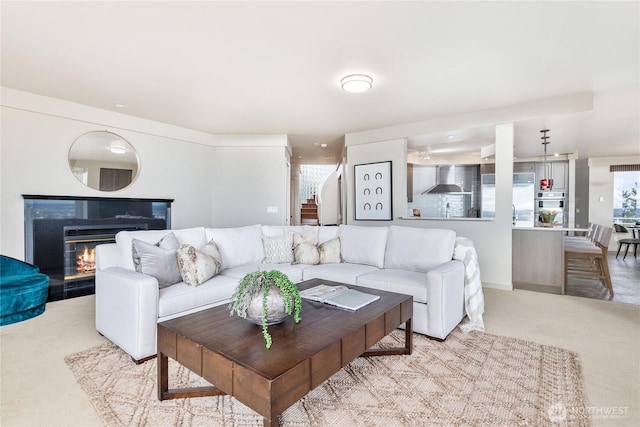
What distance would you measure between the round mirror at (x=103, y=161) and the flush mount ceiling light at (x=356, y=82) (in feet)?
10.8

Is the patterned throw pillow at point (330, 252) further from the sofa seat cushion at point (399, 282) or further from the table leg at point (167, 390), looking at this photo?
the table leg at point (167, 390)

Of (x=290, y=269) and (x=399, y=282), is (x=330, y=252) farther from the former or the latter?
(x=399, y=282)

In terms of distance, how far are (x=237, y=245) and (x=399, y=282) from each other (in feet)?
5.70

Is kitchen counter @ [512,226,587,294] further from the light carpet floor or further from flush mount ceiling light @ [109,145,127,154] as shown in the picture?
flush mount ceiling light @ [109,145,127,154]

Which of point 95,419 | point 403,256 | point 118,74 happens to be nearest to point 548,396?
point 403,256

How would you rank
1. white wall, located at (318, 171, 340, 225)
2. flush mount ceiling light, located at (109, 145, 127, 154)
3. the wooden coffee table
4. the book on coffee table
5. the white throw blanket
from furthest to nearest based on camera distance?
white wall, located at (318, 171, 340, 225) → flush mount ceiling light, located at (109, 145, 127, 154) → the white throw blanket → the book on coffee table → the wooden coffee table

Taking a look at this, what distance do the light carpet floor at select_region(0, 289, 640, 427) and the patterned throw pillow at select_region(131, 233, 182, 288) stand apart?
720 millimetres

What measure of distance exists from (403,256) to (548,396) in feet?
5.30

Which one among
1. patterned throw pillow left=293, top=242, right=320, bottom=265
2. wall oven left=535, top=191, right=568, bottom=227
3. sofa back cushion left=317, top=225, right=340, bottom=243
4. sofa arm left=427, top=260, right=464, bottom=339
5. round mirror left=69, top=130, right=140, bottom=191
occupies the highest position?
round mirror left=69, top=130, right=140, bottom=191

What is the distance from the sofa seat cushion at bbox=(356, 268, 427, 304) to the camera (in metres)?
2.54

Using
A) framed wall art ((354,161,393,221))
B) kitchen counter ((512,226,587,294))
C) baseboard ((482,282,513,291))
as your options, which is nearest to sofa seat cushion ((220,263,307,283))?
framed wall art ((354,161,393,221))

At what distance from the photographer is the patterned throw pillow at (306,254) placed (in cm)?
348

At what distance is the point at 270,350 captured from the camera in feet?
4.51

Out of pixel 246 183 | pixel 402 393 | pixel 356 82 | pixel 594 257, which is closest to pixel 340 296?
pixel 402 393
